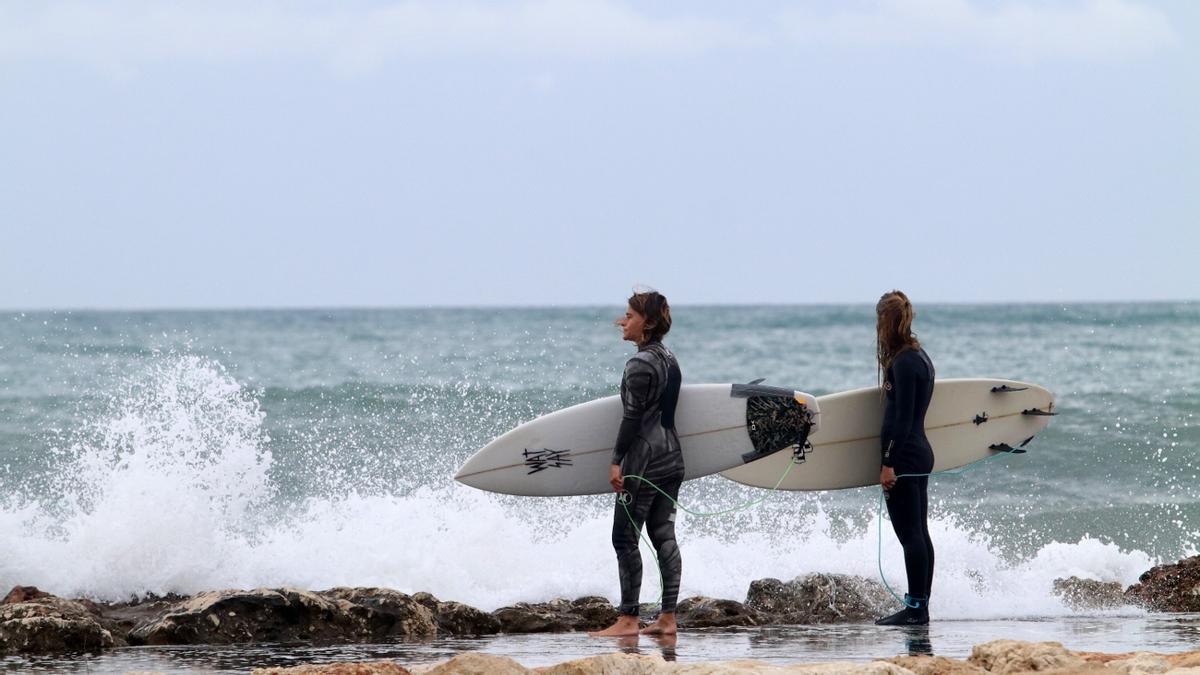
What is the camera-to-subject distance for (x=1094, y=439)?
13.6 metres

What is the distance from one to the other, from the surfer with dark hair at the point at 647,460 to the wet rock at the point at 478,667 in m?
1.58

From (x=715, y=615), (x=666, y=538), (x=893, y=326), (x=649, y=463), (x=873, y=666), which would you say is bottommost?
(x=715, y=615)

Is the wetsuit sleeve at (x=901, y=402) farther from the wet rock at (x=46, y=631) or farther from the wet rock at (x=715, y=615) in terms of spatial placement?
the wet rock at (x=46, y=631)

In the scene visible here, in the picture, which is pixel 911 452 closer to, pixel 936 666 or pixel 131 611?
pixel 936 666

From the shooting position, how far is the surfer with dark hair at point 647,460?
5.66 metres

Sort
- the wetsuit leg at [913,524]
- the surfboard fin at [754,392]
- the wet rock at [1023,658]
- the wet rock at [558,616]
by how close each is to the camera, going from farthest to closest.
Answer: the surfboard fin at [754,392]
the wet rock at [558,616]
the wetsuit leg at [913,524]
the wet rock at [1023,658]

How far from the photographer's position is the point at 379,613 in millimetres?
6113

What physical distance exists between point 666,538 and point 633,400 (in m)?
0.69

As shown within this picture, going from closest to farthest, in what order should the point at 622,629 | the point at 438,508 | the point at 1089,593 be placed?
1. the point at 622,629
2. the point at 1089,593
3. the point at 438,508

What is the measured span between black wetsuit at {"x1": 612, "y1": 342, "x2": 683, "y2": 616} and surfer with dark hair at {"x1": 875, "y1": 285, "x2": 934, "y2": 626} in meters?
1.04

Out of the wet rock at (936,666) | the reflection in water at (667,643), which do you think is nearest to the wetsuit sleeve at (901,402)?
the reflection in water at (667,643)

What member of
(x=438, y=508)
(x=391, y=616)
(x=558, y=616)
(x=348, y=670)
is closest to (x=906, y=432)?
(x=558, y=616)

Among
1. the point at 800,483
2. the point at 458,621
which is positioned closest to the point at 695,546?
the point at 800,483

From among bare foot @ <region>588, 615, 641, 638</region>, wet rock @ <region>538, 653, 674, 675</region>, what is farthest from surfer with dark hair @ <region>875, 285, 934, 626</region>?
wet rock @ <region>538, 653, 674, 675</region>
